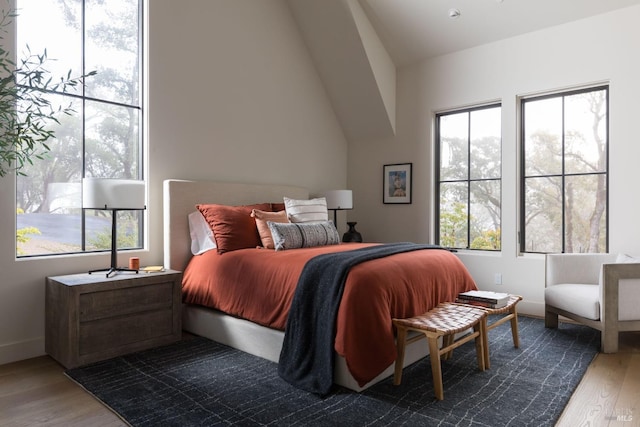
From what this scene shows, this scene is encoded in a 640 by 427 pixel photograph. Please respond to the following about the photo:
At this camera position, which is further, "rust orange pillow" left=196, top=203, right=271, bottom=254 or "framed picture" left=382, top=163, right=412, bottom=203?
"framed picture" left=382, top=163, right=412, bottom=203

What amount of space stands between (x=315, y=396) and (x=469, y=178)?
129 inches

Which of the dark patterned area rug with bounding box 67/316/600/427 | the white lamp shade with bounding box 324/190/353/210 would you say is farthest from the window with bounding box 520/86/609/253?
the white lamp shade with bounding box 324/190/353/210

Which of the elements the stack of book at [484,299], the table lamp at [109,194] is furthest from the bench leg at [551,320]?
the table lamp at [109,194]

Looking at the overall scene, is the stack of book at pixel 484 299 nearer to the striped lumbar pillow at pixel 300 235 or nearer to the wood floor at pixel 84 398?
the wood floor at pixel 84 398

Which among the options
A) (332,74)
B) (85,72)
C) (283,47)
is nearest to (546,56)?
(332,74)

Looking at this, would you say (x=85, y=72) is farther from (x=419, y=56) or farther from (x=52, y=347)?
(x=419, y=56)

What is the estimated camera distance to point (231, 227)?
11.6 ft

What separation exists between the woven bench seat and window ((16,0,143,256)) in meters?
2.42

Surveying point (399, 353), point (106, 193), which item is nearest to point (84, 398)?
point (106, 193)

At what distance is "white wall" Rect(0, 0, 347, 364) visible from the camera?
3.01 m

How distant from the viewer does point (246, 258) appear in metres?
3.14

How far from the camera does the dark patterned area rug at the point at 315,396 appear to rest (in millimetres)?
2098

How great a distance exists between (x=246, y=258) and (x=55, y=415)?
4.70ft

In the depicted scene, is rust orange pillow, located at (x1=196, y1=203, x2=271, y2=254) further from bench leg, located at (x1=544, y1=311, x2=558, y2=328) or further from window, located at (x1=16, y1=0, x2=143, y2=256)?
bench leg, located at (x1=544, y1=311, x2=558, y2=328)
